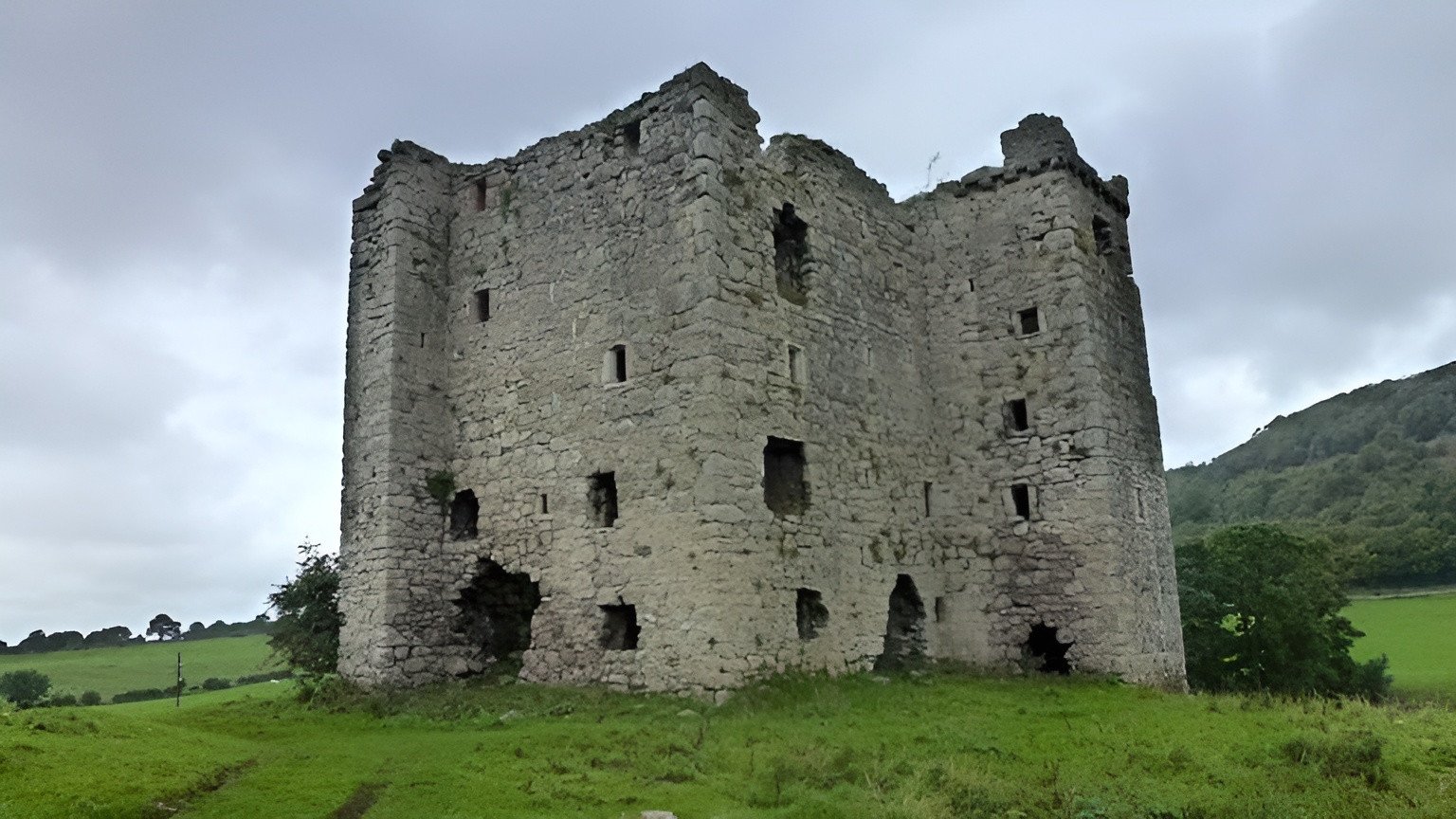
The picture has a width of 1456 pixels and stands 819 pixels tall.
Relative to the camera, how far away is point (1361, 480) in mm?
72625

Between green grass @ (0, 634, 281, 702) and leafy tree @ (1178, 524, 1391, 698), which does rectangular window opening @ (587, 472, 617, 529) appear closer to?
green grass @ (0, 634, 281, 702)

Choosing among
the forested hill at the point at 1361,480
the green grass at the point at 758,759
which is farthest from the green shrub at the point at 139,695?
the forested hill at the point at 1361,480

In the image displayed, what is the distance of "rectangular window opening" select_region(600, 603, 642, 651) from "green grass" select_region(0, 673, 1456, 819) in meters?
0.90

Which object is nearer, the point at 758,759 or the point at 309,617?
the point at 758,759

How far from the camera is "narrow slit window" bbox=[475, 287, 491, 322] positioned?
18806 mm

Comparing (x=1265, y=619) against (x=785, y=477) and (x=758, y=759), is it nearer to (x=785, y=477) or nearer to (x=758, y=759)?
(x=785, y=477)

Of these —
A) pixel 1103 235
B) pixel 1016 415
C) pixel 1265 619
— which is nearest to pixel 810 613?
pixel 1016 415

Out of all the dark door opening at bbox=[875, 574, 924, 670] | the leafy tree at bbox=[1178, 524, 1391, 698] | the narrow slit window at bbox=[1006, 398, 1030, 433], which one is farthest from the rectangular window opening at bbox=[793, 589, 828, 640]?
the leafy tree at bbox=[1178, 524, 1391, 698]

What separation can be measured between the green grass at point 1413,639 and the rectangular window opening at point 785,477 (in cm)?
2024

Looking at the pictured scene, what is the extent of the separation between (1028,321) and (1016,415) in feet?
5.85

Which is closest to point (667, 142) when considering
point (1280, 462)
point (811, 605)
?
point (811, 605)

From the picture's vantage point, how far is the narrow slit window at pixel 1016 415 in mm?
19172

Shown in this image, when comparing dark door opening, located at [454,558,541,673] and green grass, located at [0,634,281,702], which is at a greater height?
dark door opening, located at [454,558,541,673]

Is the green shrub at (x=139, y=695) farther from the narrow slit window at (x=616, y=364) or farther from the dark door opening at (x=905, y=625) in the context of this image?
the dark door opening at (x=905, y=625)
